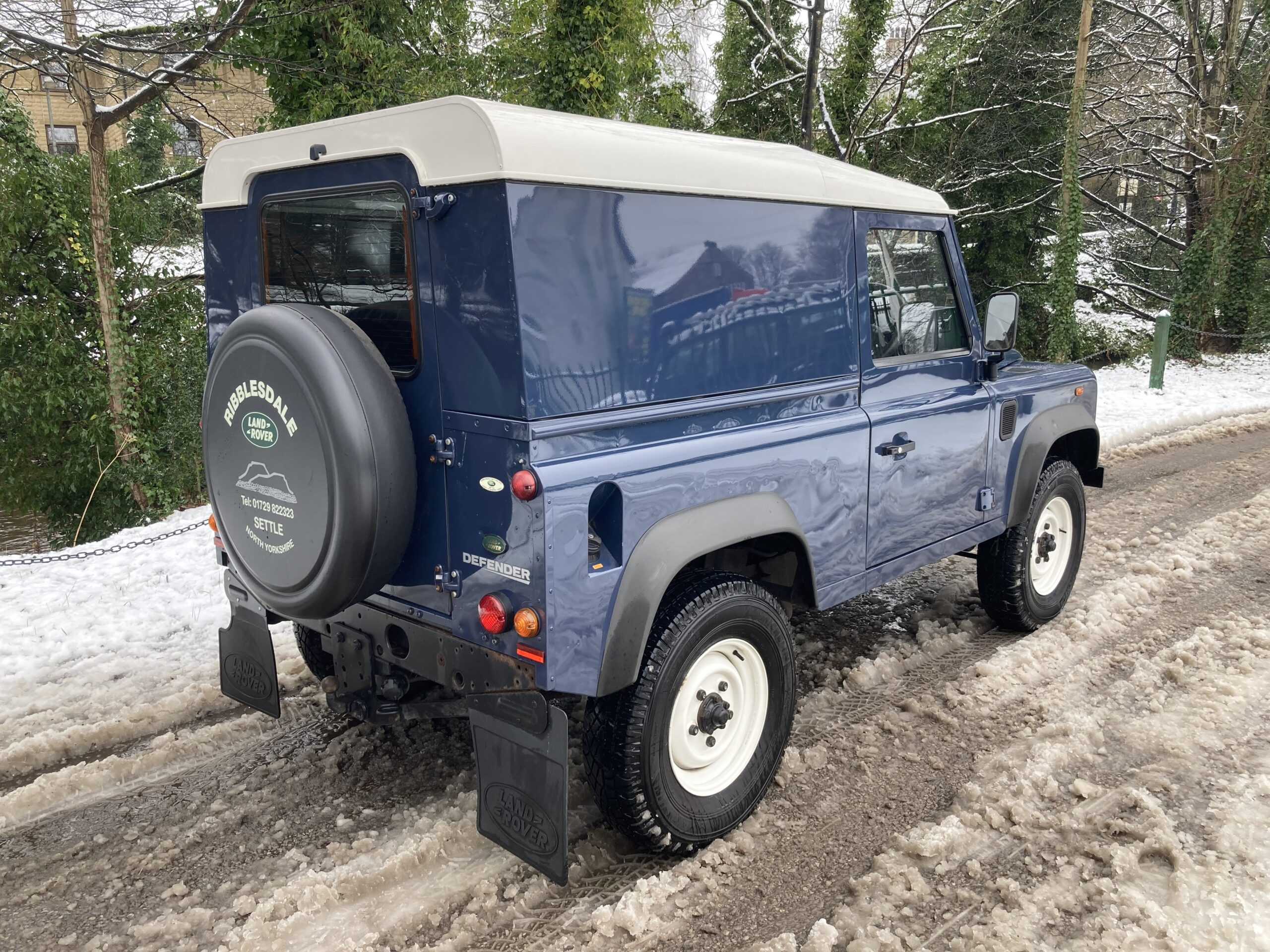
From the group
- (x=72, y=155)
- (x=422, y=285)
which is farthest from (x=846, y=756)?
(x=72, y=155)

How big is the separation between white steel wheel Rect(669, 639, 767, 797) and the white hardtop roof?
1565mm

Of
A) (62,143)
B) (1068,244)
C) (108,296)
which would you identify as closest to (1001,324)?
(108,296)

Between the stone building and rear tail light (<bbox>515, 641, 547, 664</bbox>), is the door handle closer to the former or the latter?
rear tail light (<bbox>515, 641, 547, 664</bbox>)

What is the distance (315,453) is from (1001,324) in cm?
321

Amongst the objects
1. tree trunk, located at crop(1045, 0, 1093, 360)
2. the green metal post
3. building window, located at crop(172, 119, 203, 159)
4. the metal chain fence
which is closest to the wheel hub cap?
the metal chain fence

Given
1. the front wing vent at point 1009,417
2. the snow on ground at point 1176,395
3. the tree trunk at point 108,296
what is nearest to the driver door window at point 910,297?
the front wing vent at point 1009,417

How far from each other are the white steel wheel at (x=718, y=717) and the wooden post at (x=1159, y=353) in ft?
37.4

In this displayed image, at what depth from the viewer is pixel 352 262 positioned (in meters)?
2.88

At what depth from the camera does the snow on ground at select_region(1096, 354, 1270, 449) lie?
33.7 feet

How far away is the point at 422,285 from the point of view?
260 cm

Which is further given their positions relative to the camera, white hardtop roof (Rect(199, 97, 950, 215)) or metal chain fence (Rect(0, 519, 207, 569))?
metal chain fence (Rect(0, 519, 207, 569))

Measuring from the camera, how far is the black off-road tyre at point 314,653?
384 centimetres

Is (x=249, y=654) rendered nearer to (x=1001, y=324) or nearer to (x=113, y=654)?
(x=113, y=654)

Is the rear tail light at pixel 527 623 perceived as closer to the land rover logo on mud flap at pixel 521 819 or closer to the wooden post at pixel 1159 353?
the land rover logo on mud flap at pixel 521 819
